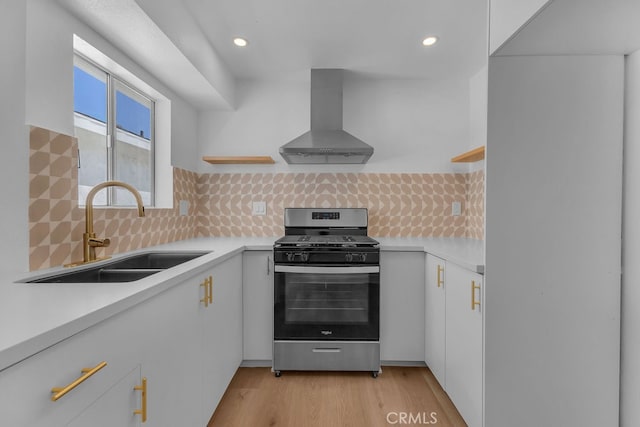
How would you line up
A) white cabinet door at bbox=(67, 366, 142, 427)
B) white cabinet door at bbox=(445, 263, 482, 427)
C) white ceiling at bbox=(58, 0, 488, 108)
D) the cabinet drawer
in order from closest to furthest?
the cabinet drawer
white cabinet door at bbox=(67, 366, 142, 427)
white cabinet door at bbox=(445, 263, 482, 427)
white ceiling at bbox=(58, 0, 488, 108)

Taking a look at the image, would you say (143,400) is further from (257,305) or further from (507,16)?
(507,16)

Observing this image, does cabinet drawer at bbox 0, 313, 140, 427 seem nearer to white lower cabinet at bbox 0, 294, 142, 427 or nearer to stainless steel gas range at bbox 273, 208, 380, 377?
white lower cabinet at bbox 0, 294, 142, 427

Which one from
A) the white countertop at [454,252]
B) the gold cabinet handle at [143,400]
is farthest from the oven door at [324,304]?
the gold cabinet handle at [143,400]

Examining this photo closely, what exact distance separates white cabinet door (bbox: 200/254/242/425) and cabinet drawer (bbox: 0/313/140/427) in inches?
24.8

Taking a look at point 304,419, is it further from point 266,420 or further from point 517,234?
point 517,234

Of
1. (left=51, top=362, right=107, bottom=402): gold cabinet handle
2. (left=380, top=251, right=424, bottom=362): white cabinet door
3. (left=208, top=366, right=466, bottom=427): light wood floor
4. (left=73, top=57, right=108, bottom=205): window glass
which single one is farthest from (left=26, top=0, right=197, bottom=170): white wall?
(left=380, top=251, right=424, bottom=362): white cabinet door

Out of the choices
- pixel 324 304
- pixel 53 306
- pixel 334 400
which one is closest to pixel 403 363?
pixel 334 400

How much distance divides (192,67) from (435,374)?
98.2 inches

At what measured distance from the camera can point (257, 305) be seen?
2160mm

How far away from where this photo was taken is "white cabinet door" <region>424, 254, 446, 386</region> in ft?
6.18

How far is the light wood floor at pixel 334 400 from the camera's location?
1696 millimetres

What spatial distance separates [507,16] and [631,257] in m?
1.04

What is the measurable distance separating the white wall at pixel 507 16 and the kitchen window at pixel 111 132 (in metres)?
1.97

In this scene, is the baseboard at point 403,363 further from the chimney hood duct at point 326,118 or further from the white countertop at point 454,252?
the chimney hood duct at point 326,118
